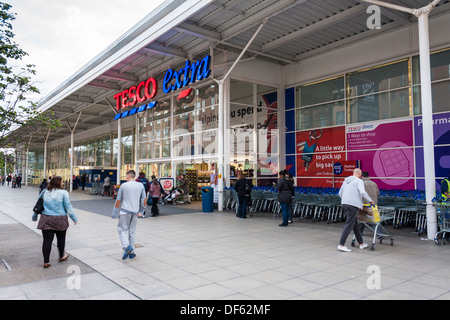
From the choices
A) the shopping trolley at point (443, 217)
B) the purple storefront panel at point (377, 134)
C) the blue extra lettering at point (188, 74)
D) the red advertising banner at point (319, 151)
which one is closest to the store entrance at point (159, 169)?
the blue extra lettering at point (188, 74)

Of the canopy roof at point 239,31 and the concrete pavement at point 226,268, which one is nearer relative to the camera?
the concrete pavement at point 226,268

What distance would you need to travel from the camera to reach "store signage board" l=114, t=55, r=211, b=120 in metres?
15.7

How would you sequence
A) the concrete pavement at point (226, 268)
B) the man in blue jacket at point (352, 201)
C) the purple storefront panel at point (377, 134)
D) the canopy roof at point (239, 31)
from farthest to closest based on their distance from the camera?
the purple storefront panel at point (377, 134)
the canopy roof at point (239, 31)
the man in blue jacket at point (352, 201)
the concrete pavement at point (226, 268)

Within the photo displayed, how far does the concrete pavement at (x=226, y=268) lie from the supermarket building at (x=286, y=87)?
5.93 metres

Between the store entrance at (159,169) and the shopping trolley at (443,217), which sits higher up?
the store entrance at (159,169)

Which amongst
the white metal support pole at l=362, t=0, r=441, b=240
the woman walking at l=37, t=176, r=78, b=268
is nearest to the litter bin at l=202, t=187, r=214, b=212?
the white metal support pole at l=362, t=0, r=441, b=240

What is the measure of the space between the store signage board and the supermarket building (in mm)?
87

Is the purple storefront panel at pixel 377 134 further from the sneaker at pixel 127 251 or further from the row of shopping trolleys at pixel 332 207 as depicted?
the sneaker at pixel 127 251

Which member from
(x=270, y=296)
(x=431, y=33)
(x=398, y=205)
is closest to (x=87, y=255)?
(x=270, y=296)

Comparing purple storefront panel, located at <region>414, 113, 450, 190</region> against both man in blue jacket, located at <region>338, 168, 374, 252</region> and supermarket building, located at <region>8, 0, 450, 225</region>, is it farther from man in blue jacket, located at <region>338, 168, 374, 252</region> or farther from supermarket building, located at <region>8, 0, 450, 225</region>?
man in blue jacket, located at <region>338, 168, 374, 252</region>

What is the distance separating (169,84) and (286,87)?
6.30 m

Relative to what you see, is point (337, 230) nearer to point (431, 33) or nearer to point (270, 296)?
point (270, 296)

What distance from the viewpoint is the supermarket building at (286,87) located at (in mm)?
12734

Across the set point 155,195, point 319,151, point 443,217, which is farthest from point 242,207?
point 443,217
